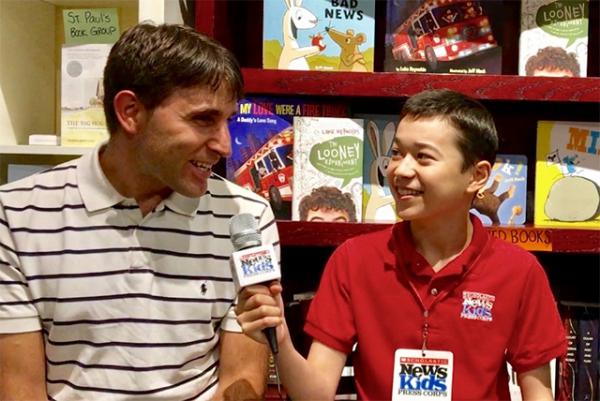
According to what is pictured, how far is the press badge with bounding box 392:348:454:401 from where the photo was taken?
1.60m

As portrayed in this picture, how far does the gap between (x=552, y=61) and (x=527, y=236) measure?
45cm

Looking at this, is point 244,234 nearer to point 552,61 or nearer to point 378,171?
point 378,171

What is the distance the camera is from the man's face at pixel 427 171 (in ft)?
5.24

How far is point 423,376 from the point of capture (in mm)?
1607

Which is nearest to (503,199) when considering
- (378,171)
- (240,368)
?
(378,171)

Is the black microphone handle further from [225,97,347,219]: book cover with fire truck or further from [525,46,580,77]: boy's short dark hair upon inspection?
[525,46,580,77]: boy's short dark hair

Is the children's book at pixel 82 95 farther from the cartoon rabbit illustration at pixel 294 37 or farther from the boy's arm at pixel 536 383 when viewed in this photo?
the boy's arm at pixel 536 383

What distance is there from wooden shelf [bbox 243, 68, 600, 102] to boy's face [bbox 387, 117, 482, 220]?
32cm

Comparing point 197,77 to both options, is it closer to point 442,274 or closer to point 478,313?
point 442,274

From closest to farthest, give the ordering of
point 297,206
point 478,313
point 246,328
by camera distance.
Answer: point 246,328 → point 478,313 → point 297,206

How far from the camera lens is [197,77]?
152 cm

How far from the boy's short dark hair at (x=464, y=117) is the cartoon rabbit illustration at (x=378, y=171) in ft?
1.11

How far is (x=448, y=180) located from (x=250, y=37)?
1.00 m

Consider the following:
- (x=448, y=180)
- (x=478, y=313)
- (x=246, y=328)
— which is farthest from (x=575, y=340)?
(x=246, y=328)
